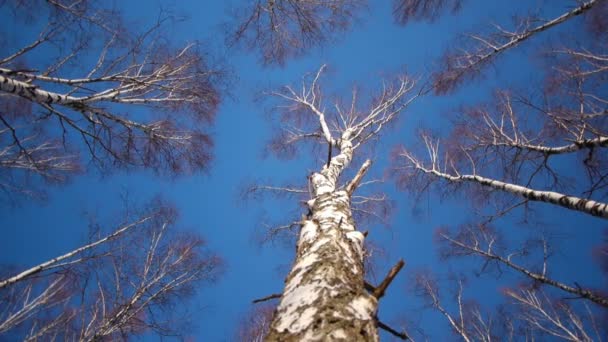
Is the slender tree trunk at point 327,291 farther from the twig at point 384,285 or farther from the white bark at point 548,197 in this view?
the white bark at point 548,197

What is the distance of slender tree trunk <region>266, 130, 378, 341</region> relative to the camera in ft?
5.20

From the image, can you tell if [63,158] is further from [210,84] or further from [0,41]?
[210,84]

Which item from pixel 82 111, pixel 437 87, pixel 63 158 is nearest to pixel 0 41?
pixel 82 111

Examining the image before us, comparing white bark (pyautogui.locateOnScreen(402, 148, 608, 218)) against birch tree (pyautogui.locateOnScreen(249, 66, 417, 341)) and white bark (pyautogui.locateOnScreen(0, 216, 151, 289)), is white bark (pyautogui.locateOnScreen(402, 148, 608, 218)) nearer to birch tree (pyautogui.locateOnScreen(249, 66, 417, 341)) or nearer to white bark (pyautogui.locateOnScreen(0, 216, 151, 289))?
birch tree (pyautogui.locateOnScreen(249, 66, 417, 341))

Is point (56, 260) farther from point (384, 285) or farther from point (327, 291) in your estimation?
point (384, 285)

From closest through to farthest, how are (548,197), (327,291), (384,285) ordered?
(327,291)
(384,285)
(548,197)

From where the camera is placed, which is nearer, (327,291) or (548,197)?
(327,291)

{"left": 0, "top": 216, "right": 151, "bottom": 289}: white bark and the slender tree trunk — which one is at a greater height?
{"left": 0, "top": 216, "right": 151, "bottom": 289}: white bark

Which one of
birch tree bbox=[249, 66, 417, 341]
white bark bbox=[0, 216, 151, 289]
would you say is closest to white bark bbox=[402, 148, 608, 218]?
birch tree bbox=[249, 66, 417, 341]

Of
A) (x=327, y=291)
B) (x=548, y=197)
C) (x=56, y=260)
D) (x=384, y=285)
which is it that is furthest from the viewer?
(x=56, y=260)

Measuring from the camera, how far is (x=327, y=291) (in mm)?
1860

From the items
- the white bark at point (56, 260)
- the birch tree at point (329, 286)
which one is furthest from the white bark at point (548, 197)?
the white bark at point (56, 260)

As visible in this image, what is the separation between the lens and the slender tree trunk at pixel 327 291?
1585 millimetres

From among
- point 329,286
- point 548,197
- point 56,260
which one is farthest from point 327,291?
point 56,260
